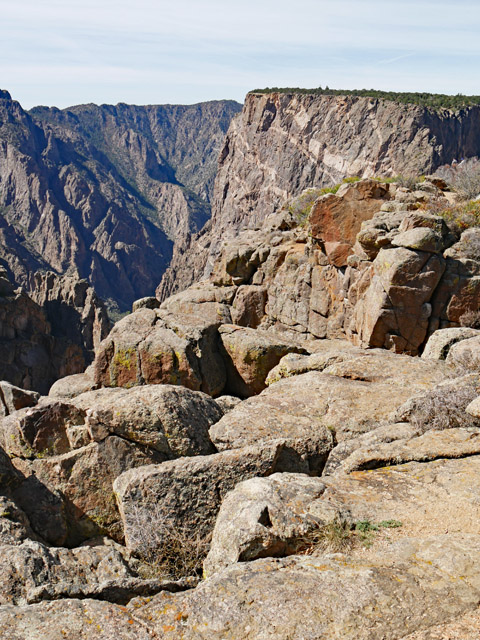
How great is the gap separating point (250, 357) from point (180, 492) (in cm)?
907

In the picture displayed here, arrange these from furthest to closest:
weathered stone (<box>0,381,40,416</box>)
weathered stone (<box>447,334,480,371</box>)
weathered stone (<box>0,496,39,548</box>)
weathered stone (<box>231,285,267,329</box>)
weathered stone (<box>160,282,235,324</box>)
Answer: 1. weathered stone (<box>231,285,267,329</box>)
2. weathered stone (<box>160,282,235,324</box>)
3. weathered stone (<box>0,381,40,416</box>)
4. weathered stone (<box>447,334,480,371</box>)
5. weathered stone (<box>0,496,39,548</box>)

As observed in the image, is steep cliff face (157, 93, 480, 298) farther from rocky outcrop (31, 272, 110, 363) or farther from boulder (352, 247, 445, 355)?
boulder (352, 247, 445, 355)

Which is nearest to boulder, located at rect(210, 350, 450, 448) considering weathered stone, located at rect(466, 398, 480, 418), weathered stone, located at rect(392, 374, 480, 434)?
weathered stone, located at rect(392, 374, 480, 434)

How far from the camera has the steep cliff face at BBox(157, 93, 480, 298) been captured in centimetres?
10400

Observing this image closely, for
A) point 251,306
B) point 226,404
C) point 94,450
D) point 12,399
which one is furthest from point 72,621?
point 251,306

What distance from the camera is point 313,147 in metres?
125

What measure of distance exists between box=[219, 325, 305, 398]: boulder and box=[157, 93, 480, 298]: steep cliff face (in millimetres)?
74424

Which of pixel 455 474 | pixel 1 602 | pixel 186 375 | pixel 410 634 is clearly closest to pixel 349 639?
pixel 410 634

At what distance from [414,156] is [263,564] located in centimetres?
10680

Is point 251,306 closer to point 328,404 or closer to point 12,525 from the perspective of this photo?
point 328,404

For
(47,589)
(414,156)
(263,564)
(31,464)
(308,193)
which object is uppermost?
(414,156)

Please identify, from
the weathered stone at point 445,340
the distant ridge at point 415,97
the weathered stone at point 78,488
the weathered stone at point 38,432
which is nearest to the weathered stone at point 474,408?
the weathered stone at point 445,340

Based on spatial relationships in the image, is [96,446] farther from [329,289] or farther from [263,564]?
[329,289]

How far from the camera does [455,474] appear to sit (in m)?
7.41
